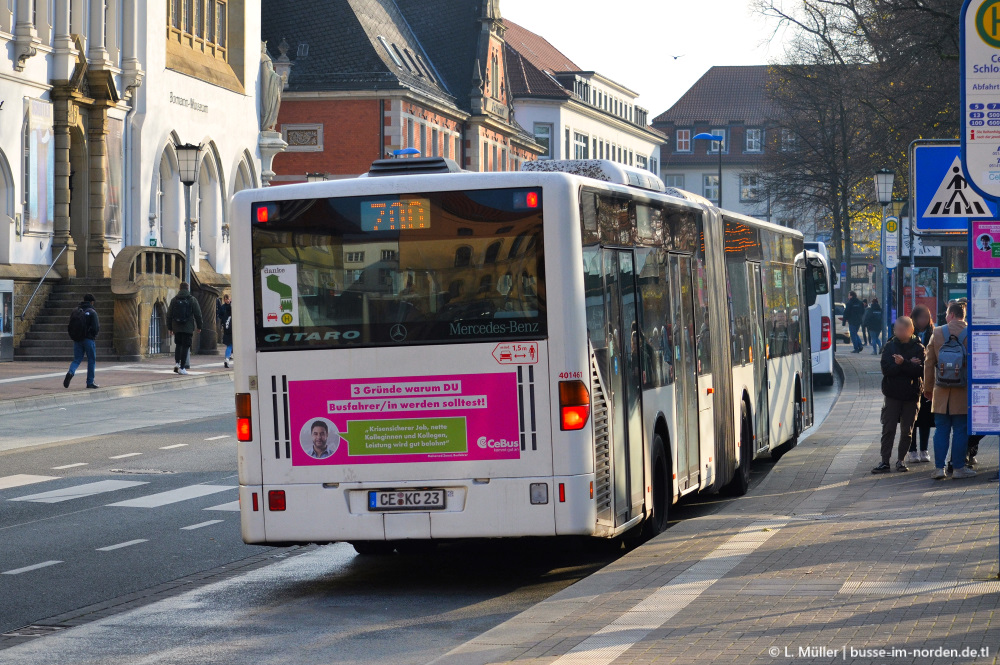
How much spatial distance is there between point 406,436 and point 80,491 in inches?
262

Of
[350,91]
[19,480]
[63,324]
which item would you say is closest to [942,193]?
[19,480]

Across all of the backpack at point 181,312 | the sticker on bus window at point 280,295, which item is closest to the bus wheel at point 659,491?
the sticker on bus window at point 280,295

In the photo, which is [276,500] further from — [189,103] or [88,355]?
[189,103]

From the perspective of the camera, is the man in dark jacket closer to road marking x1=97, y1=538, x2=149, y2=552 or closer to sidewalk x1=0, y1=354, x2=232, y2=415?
sidewalk x1=0, y1=354, x2=232, y2=415

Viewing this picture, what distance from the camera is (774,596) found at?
322 inches

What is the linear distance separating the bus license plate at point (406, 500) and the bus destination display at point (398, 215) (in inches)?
64.9

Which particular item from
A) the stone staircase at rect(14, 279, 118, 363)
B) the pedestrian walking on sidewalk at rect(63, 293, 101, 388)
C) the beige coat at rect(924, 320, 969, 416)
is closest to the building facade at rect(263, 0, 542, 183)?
the stone staircase at rect(14, 279, 118, 363)

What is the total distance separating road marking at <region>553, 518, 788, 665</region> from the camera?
6898 millimetres

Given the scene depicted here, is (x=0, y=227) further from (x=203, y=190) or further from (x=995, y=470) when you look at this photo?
(x=995, y=470)

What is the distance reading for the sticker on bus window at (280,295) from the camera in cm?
973

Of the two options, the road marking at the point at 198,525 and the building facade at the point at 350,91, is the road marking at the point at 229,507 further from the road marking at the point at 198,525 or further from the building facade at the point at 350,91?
the building facade at the point at 350,91

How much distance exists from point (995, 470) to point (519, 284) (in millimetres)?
7886

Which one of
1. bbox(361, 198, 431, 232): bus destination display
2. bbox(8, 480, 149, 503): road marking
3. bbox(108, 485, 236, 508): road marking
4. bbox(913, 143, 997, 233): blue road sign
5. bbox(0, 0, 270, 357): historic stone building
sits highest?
bbox(0, 0, 270, 357): historic stone building

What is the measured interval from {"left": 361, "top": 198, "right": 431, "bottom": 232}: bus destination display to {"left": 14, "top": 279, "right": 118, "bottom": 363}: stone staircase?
28900 millimetres
